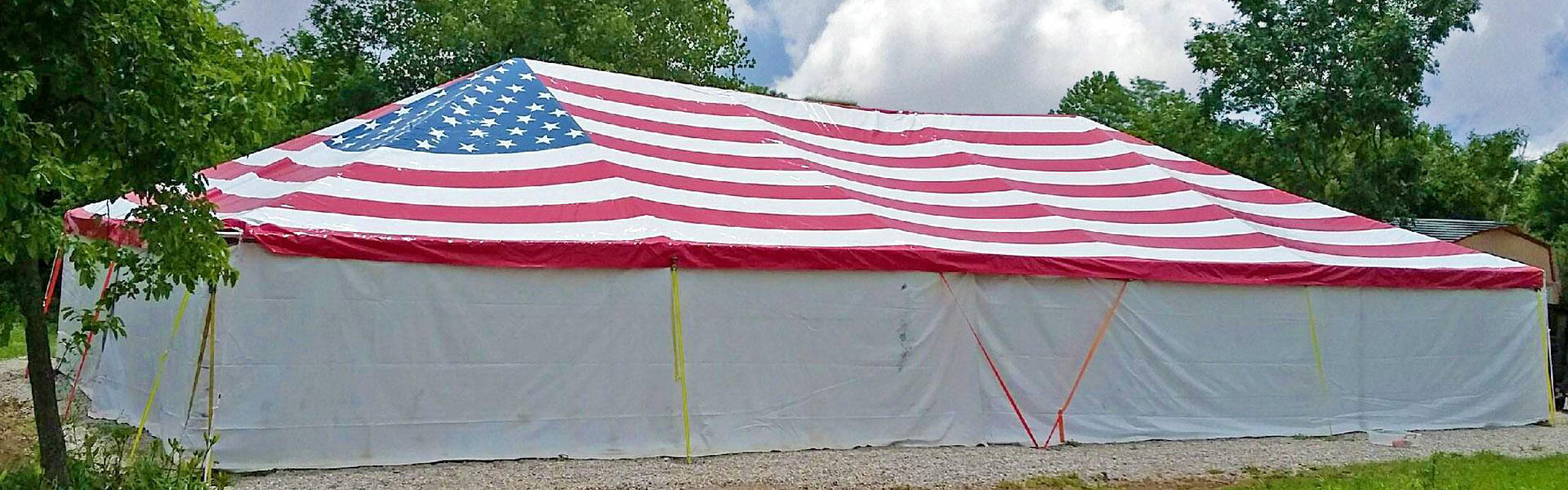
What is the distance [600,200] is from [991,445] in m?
3.15

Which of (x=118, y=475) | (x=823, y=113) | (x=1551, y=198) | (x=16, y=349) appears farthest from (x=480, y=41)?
(x=1551, y=198)

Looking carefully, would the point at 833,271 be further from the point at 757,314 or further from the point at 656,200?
the point at 656,200

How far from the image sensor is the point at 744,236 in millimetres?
7988

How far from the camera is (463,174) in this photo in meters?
8.21

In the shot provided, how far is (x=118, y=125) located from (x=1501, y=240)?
3206 cm

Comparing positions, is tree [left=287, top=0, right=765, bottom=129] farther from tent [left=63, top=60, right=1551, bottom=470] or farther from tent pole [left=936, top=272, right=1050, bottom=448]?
tent pole [left=936, top=272, right=1050, bottom=448]

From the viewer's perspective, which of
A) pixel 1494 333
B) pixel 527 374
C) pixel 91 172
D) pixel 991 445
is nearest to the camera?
pixel 91 172

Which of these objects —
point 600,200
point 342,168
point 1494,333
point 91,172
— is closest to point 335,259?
point 342,168

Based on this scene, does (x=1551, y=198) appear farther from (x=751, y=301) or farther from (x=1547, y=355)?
(x=751, y=301)

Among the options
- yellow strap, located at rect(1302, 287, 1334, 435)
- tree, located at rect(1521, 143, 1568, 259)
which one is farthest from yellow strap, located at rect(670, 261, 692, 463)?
tree, located at rect(1521, 143, 1568, 259)

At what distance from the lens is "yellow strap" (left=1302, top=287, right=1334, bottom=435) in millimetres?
9547

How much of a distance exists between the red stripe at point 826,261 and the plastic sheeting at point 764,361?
4.3 inches

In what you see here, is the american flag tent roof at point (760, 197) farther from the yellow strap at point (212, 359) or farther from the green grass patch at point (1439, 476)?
the green grass patch at point (1439, 476)

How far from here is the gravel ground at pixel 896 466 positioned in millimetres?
6781
